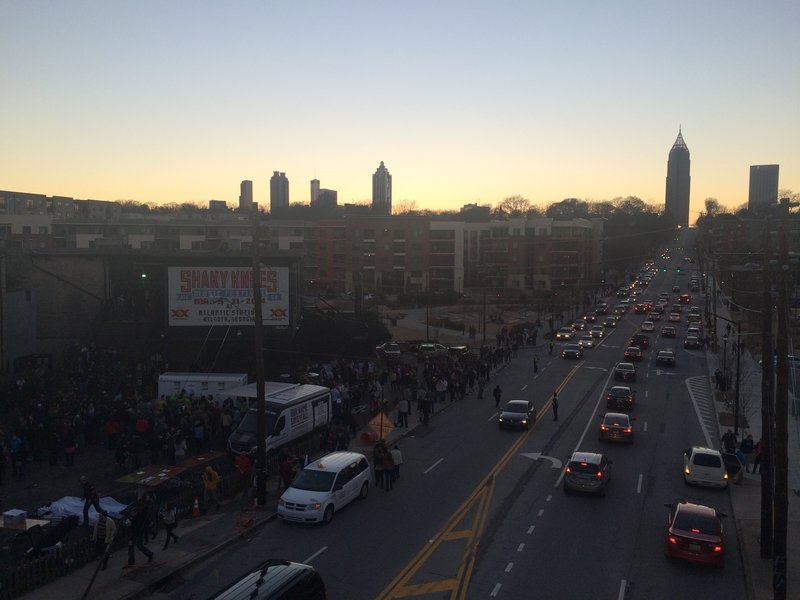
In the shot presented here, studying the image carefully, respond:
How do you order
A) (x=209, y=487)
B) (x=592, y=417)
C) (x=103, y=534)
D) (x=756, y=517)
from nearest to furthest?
(x=103, y=534), (x=209, y=487), (x=756, y=517), (x=592, y=417)

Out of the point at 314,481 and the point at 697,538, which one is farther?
the point at 314,481

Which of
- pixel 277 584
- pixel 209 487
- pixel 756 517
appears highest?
pixel 277 584

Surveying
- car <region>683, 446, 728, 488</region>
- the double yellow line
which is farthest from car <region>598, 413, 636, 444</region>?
the double yellow line

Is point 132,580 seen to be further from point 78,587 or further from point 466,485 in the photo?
point 466,485

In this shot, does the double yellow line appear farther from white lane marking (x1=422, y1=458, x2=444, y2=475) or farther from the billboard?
the billboard

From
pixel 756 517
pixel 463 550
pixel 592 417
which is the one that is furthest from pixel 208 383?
pixel 756 517

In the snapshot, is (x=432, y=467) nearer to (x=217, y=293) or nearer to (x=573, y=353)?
(x=217, y=293)

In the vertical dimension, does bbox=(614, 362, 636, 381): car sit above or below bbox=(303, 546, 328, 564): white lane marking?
below

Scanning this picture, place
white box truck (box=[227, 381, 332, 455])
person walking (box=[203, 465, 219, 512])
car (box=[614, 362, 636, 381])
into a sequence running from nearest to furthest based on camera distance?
person walking (box=[203, 465, 219, 512]), white box truck (box=[227, 381, 332, 455]), car (box=[614, 362, 636, 381])
